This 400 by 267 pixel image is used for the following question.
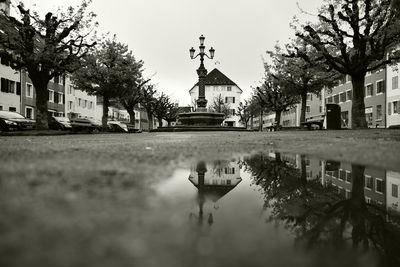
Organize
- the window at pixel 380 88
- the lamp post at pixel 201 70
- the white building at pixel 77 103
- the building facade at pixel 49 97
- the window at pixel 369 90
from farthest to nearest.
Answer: the white building at pixel 77 103
the window at pixel 369 90
the window at pixel 380 88
the building facade at pixel 49 97
the lamp post at pixel 201 70

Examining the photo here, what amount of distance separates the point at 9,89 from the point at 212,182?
43288 millimetres

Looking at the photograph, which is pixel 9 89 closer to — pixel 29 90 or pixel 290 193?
pixel 29 90

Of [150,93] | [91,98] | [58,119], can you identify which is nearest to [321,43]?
[58,119]

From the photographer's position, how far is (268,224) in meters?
0.95

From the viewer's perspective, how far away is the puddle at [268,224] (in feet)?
2.31

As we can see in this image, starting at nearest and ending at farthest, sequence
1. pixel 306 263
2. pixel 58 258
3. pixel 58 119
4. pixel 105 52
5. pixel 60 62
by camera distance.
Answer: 1. pixel 58 258
2. pixel 306 263
3. pixel 60 62
4. pixel 58 119
5. pixel 105 52

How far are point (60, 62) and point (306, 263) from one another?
23.8 m

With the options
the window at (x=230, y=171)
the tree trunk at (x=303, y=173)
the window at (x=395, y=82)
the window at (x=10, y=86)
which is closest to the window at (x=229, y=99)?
the window at (x=395, y=82)

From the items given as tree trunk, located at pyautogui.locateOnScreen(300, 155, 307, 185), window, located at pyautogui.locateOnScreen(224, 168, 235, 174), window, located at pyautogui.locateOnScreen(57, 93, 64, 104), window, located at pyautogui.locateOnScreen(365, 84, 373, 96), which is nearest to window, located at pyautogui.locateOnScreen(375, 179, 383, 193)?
tree trunk, located at pyautogui.locateOnScreen(300, 155, 307, 185)

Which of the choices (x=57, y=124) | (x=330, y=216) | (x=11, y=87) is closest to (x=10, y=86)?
(x=11, y=87)

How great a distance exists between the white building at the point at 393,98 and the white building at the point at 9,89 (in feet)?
135

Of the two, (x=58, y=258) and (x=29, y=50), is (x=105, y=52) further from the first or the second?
(x=58, y=258)

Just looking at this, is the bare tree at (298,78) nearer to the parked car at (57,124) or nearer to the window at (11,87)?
the parked car at (57,124)

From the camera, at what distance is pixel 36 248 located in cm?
63
